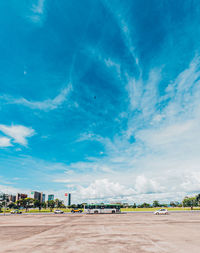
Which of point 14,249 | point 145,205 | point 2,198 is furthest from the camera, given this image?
point 145,205

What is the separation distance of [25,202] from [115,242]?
10030 cm

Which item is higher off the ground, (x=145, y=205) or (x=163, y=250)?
(x=163, y=250)

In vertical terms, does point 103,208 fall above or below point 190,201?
above

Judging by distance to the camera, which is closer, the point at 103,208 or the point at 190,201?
the point at 103,208

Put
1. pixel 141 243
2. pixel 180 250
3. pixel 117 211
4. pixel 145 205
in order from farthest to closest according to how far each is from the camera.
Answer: pixel 145 205
pixel 117 211
pixel 141 243
pixel 180 250

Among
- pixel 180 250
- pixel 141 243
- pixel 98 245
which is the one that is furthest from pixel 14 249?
pixel 180 250

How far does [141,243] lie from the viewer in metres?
12.2

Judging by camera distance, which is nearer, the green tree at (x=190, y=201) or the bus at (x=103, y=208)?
the bus at (x=103, y=208)

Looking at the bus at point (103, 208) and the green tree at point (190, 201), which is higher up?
the bus at point (103, 208)

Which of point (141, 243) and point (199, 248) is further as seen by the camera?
point (141, 243)

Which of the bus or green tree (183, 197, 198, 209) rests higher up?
the bus

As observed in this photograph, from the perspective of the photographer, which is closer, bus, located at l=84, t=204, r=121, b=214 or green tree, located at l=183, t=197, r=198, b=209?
bus, located at l=84, t=204, r=121, b=214

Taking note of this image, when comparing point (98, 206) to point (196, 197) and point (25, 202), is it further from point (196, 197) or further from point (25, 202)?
point (196, 197)

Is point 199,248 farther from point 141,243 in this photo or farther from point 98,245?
point 98,245
